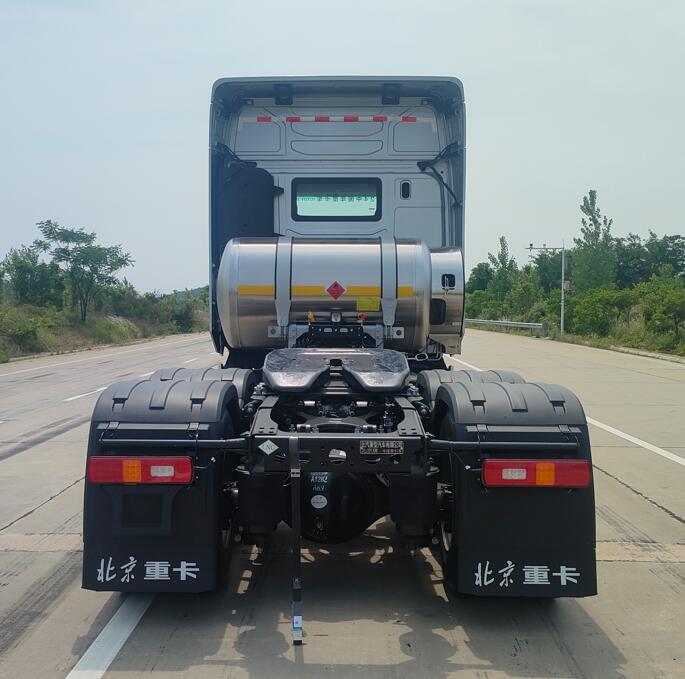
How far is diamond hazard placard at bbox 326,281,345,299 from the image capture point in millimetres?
6285

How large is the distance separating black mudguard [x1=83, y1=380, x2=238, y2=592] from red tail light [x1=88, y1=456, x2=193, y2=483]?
45mm

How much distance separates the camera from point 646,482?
24.9ft

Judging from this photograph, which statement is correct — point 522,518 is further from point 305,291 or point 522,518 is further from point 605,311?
point 605,311

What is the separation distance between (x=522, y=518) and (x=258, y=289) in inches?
Result: 123

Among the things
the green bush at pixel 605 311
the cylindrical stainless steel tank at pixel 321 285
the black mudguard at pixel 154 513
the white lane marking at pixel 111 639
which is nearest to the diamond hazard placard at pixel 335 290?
the cylindrical stainless steel tank at pixel 321 285

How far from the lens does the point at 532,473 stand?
3.93m

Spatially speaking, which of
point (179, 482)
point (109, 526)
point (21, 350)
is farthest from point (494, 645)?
point (21, 350)

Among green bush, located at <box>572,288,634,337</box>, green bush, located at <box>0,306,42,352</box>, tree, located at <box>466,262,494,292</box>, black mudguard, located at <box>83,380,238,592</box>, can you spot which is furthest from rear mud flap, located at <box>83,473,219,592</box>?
tree, located at <box>466,262,494,292</box>

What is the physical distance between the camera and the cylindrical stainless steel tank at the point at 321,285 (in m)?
6.30

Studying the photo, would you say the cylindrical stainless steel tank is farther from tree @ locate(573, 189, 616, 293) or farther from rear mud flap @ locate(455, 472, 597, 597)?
tree @ locate(573, 189, 616, 293)

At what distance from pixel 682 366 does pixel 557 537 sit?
19273mm

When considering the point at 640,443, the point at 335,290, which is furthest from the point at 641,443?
the point at 335,290

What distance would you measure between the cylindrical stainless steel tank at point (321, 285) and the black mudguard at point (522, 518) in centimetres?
234

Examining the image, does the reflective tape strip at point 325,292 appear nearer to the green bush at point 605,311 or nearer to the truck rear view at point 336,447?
the truck rear view at point 336,447
